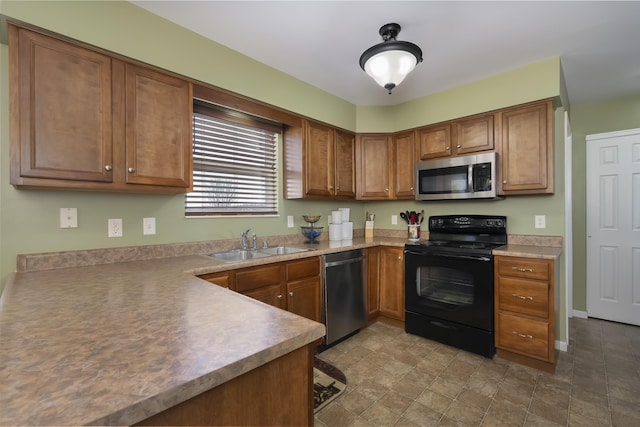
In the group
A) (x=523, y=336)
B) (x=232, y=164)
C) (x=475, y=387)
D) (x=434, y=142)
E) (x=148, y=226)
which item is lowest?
(x=475, y=387)

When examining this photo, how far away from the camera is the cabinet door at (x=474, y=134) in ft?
9.22

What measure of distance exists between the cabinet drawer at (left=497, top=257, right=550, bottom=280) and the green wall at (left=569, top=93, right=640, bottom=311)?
180cm

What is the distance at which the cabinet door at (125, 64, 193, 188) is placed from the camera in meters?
1.77

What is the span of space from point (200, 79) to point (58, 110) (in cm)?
89

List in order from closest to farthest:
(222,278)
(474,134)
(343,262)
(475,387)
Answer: (222,278) → (475,387) → (343,262) → (474,134)

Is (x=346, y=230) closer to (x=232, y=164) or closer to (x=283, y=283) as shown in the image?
(x=283, y=283)

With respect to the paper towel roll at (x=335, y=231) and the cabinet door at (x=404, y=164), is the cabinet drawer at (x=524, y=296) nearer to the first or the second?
the cabinet door at (x=404, y=164)

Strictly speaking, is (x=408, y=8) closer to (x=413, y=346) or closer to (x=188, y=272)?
(x=188, y=272)

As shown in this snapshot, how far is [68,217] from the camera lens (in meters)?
1.75

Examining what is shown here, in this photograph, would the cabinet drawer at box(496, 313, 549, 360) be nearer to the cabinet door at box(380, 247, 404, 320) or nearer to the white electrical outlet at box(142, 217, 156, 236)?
the cabinet door at box(380, 247, 404, 320)

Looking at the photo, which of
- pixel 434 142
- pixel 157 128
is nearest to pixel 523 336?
pixel 434 142

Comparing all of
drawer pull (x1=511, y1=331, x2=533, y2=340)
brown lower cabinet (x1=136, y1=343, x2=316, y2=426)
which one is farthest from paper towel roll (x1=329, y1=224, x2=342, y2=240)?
brown lower cabinet (x1=136, y1=343, x2=316, y2=426)

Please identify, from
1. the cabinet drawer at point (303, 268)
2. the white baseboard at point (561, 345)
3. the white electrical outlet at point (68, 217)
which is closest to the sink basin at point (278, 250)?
the cabinet drawer at point (303, 268)

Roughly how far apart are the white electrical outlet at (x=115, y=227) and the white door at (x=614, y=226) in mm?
4699
